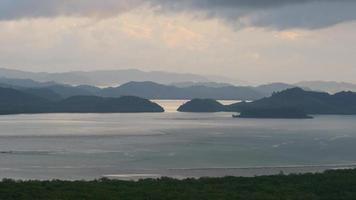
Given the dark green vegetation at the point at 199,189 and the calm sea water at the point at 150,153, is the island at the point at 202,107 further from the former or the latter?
the dark green vegetation at the point at 199,189

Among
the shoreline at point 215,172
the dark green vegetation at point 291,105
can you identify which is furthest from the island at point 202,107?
the shoreline at point 215,172

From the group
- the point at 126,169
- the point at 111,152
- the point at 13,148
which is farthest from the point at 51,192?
the point at 13,148

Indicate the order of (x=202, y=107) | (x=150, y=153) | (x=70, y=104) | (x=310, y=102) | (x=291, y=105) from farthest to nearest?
(x=202, y=107)
(x=70, y=104)
(x=310, y=102)
(x=291, y=105)
(x=150, y=153)

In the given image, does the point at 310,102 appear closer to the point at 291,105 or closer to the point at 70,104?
the point at 291,105

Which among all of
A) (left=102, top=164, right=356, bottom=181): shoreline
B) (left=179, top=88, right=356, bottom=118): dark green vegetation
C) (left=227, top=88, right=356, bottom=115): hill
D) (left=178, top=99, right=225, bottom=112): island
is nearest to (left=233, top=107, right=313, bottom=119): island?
(left=179, top=88, right=356, bottom=118): dark green vegetation

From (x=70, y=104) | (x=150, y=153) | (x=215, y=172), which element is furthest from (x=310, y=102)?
(x=215, y=172)

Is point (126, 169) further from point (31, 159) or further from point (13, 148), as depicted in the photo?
point (13, 148)
